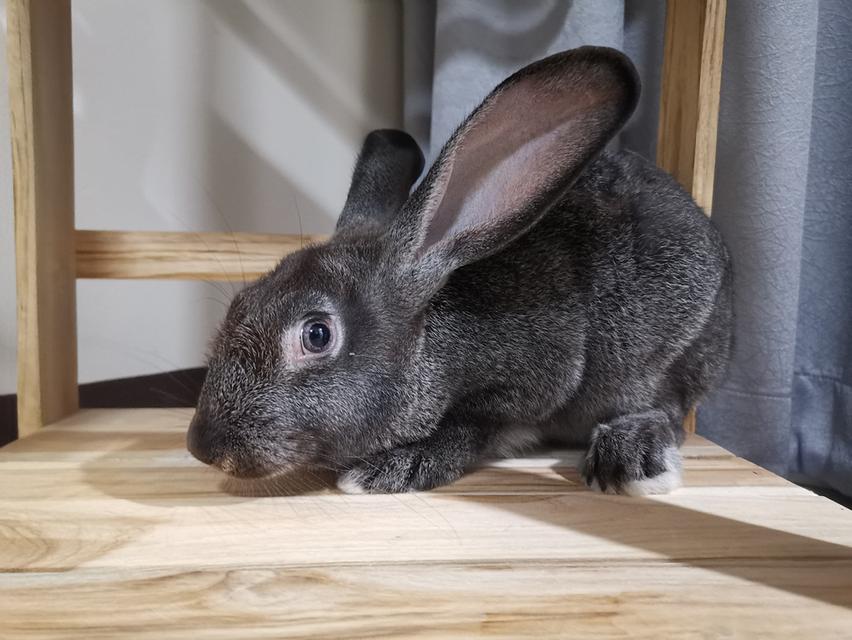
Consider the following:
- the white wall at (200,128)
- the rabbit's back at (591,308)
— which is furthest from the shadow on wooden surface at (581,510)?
the white wall at (200,128)

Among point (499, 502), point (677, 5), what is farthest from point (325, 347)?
point (677, 5)

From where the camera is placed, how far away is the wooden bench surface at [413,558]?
56 centimetres

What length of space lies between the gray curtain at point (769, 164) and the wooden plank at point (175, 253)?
472 mm

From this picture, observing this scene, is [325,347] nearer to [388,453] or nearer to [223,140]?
[388,453]

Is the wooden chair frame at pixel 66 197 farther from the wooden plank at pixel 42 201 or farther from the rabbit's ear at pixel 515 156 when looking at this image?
the rabbit's ear at pixel 515 156

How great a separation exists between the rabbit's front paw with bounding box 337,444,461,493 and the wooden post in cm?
56

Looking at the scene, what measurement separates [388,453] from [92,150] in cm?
120

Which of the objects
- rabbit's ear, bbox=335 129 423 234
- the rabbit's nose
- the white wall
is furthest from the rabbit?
the white wall

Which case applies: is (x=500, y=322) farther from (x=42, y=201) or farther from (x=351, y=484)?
(x=42, y=201)

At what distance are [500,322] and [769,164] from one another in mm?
710

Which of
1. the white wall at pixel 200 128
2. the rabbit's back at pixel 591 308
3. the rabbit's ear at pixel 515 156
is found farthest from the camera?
the white wall at pixel 200 128

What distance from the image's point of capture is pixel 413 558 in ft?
2.19

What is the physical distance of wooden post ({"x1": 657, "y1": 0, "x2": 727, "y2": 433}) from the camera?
1177 mm

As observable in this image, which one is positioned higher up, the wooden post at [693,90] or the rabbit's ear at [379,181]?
the wooden post at [693,90]
